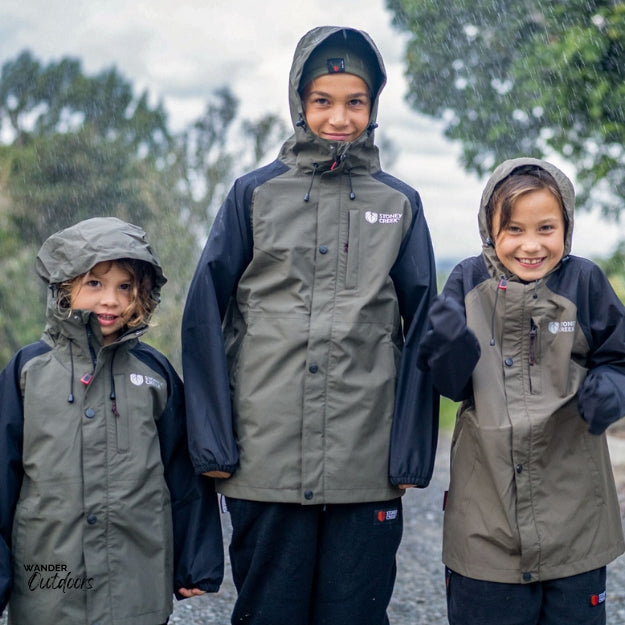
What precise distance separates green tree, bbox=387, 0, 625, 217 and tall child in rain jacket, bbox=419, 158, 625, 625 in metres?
4.45

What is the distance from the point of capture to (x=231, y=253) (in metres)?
3.16

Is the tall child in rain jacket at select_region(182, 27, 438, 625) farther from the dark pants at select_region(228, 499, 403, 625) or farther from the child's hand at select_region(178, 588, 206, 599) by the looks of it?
the child's hand at select_region(178, 588, 206, 599)

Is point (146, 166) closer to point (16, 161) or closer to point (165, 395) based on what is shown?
point (16, 161)

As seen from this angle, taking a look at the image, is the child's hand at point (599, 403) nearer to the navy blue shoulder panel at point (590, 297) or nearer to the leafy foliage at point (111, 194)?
the navy blue shoulder panel at point (590, 297)

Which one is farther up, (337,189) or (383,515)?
(337,189)

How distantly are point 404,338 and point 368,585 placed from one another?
852 mm

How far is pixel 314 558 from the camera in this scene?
10.2 ft

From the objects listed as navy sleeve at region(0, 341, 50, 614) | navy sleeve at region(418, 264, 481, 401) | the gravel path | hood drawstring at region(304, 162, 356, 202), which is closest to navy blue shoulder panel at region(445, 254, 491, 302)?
navy sleeve at region(418, 264, 481, 401)

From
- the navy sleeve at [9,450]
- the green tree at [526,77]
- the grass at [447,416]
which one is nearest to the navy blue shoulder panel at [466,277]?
the navy sleeve at [9,450]

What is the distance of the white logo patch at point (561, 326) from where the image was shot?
296 cm

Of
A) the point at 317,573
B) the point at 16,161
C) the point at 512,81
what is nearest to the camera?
the point at 317,573

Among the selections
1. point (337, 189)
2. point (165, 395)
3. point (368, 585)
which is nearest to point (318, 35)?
point (337, 189)

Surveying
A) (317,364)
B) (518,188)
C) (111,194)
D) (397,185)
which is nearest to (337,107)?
(397,185)

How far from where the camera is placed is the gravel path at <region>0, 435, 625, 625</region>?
446 centimetres
